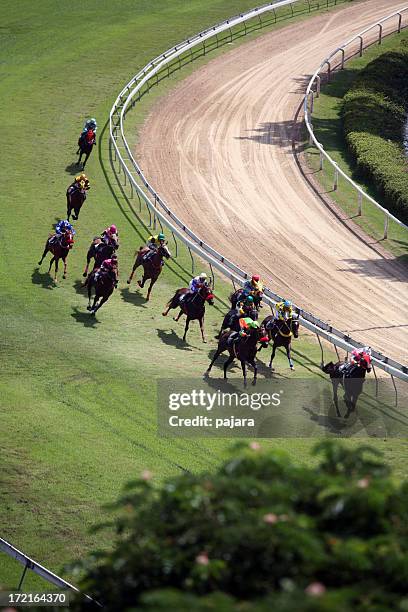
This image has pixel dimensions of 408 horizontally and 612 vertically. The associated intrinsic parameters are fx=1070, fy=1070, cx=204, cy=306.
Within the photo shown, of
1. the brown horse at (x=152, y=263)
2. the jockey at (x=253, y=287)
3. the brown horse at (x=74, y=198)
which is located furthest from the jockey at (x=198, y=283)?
the brown horse at (x=74, y=198)

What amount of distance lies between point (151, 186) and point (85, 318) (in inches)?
448

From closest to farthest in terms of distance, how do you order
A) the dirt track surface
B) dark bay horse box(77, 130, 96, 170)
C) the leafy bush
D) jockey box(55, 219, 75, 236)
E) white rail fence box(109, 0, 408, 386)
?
the leafy bush < white rail fence box(109, 0, 408, 386) < jockey box(55, 219, 75, 236) < the dirt track surface < dark bay horse box(77, 130, 96, 170)

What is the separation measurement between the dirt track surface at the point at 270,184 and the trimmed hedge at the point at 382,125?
233 centimetres

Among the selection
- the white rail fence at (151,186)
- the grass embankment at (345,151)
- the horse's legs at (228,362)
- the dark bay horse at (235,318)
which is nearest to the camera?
the horse's legs at (228,362)

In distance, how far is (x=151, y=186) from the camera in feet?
120

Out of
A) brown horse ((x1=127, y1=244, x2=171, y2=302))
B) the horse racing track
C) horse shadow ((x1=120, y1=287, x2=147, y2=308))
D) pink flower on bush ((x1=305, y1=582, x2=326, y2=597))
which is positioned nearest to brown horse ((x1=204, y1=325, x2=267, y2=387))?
the horse racing track

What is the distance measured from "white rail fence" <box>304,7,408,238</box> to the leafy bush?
24625 mm

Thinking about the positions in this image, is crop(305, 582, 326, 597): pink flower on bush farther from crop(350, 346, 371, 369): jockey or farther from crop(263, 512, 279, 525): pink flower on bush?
crop(350, 346, 371, 369): jockey

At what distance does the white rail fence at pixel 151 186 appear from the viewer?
25000 mm

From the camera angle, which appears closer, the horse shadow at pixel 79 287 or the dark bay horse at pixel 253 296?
the dark bay horse at pixel 253 296

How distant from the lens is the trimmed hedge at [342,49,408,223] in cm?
3647

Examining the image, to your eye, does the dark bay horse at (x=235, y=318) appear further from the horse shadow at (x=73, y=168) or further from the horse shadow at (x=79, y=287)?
the horse shadow at (x=73, y=168)

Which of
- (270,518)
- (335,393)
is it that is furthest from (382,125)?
(270,518)

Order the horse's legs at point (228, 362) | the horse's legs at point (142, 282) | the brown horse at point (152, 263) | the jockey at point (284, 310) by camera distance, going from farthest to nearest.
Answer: the horse's legs at point (142, 282)
the brown horse at point (152, 263)
the jockey at point (284, 310)
the horse's legs at point (228, 362)
